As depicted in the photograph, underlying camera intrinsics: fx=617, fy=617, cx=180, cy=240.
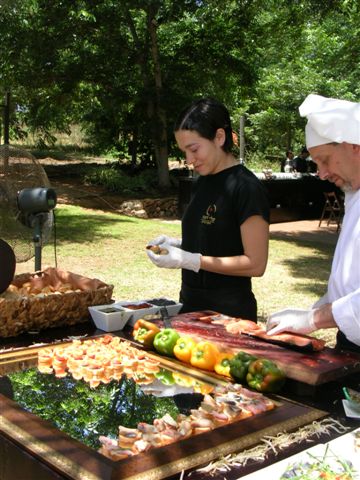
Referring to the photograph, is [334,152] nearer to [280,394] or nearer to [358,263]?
[358,263]

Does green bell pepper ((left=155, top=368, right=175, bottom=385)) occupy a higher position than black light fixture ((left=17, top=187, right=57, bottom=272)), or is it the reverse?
black light fixture ((left=17, top=187, right=57, bottom=272))

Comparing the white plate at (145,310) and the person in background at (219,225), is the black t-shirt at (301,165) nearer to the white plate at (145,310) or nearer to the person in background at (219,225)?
the person in background at (219,225)

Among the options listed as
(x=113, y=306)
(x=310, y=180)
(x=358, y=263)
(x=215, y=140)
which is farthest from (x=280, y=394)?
(x=310, y=180)

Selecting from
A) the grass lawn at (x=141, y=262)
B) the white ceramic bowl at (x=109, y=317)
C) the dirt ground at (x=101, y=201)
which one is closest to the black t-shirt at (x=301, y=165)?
the dirt ground at (x=101, y=201)

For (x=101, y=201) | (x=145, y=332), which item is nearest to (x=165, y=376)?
(x=145, y=332)

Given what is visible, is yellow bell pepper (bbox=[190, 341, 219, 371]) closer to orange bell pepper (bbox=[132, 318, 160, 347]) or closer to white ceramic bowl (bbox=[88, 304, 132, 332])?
orange bell pepper (bbox=[132, 318, 160, 347])

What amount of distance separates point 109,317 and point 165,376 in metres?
0.54

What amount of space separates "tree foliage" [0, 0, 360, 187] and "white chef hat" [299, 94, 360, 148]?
36.2ft

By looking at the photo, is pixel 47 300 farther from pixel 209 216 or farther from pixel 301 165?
pixel 301 165

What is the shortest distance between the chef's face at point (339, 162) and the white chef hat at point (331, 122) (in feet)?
0.10

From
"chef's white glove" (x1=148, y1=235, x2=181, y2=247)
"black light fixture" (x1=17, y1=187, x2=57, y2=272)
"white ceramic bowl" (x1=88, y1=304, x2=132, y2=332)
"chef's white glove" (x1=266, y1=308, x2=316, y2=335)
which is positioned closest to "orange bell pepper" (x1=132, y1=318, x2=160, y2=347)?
"white ceramic bowl" (x1=88, y1=304, x2=132, y2=332)

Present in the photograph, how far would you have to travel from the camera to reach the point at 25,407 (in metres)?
1.63

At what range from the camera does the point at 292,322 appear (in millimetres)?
2043

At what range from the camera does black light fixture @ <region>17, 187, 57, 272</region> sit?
2.93 m
